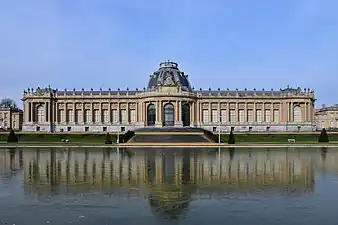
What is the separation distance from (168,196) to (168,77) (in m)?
77.9

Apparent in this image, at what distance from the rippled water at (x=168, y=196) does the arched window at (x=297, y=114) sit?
7676 centimetres

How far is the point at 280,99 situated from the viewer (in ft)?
313

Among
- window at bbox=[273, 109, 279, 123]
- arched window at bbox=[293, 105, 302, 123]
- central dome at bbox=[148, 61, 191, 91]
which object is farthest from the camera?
window at bbox=[273, 109, 279, 123]

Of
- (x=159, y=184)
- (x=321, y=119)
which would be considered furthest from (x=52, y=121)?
(x=321, y=119)

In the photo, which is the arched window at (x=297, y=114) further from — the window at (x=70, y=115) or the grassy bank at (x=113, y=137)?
the window at (x=70, y=115)

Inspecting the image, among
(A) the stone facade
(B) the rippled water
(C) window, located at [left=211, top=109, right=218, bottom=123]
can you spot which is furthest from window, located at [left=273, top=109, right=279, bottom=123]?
(B) the rippled water

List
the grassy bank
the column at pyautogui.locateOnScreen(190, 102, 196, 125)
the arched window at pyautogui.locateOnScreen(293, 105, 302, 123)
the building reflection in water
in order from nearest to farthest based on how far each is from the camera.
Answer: the building reflection in water < the grassy bank < the column at pyautogui.locateOnScreen(190, 102, 196, 125) < the arched window at pyautogui.locateOnScreen(293, 105, 302, 123)

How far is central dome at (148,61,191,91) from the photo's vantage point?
90625 mm

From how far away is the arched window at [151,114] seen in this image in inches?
3595

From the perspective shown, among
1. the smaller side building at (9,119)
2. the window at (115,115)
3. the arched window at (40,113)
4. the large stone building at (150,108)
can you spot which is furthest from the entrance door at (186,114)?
the smaller side building at (9,119)

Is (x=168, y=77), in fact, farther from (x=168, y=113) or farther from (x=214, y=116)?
(x=214, y=116)

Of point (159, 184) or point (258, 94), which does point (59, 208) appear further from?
point (258, 94)

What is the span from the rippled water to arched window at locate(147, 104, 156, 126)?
7039 centimetres

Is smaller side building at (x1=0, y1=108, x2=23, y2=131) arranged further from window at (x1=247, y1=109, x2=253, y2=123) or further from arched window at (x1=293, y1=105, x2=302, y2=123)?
arched window at (x1=293, y1=105, x2=302, y2=123)
